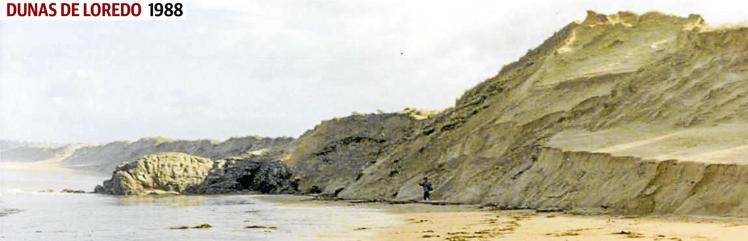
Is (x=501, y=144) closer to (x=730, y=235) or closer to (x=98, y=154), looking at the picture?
(x=730, y=235)

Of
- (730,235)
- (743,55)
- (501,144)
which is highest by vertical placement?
(743,55)

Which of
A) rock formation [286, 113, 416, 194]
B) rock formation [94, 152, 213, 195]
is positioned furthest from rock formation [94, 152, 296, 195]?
rock formation [286, 113, 416, 194]

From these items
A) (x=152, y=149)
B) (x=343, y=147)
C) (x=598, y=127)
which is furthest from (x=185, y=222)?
(x=152, y=149)

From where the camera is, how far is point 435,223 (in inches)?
912

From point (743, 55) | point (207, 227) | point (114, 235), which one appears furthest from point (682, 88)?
point (114, 235)

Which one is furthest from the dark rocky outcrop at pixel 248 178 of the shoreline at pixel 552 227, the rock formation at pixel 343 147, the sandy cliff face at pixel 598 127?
the shoreline at pixel 552 227

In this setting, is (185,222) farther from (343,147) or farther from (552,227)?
(343,147)

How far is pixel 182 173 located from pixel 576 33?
2562cm

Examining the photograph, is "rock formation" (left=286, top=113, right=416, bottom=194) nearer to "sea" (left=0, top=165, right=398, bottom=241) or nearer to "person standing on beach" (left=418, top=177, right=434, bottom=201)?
"person standing on beach" (left=418, top=177, right=434, bottom=201)

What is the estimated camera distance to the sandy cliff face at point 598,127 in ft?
80.2

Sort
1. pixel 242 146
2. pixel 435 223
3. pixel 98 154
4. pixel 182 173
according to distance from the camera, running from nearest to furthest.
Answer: pixel 435 223 → pixel 182 173 → pixel 242 146 → pixel 98 154

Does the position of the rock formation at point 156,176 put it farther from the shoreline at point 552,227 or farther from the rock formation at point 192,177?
the shoreline at point 552,227

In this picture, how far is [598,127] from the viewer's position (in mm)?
32469

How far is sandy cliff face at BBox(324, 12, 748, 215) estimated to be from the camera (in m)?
24.5
